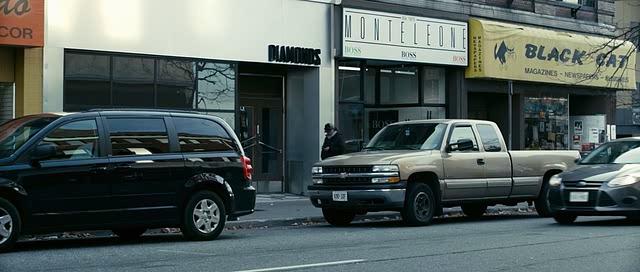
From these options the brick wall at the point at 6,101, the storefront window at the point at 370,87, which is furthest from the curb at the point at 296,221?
the storefront window at the point at 370,87

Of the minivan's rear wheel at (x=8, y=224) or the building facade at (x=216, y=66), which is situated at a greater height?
the building facade at (x=216, y=66)

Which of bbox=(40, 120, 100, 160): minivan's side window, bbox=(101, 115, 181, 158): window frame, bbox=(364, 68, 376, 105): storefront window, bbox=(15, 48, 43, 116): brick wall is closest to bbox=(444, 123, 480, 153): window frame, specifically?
bbox=(101, 115, 181, 158): window frame

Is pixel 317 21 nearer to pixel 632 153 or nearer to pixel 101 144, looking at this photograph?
pixel 632 153

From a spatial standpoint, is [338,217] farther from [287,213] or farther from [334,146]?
[334,146]

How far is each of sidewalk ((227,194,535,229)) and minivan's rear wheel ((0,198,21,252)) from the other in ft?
16.4

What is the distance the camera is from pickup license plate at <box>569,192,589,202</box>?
47.8 ft

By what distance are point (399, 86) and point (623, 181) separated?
11127 mm

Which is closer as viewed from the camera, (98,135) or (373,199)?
(98,135)

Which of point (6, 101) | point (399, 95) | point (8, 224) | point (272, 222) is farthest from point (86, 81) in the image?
point (399, 95)

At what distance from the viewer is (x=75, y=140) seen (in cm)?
1168

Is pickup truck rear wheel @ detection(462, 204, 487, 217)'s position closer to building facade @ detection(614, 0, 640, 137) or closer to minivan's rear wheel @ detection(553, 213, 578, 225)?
minivan's rear wheel @ detection(553, 213, 578, 225)

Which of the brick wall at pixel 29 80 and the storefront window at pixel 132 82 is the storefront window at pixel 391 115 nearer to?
the storefront window at pixel 132 82

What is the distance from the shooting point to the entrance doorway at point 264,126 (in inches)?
865

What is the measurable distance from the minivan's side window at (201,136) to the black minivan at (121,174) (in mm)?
15
